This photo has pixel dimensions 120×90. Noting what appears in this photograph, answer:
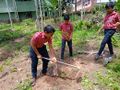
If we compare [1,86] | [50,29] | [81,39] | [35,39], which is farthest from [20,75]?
[81,39]

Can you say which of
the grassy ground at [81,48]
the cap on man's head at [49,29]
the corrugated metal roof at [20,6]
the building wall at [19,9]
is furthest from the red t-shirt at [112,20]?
the corrugated metal roof at [20,6]

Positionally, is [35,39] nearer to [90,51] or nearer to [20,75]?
[20,75]

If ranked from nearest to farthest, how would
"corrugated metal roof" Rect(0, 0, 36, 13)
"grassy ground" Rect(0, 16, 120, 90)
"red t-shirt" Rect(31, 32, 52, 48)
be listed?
"red t-shirt" Rect(31, 32, 52, 48)
"grassy ground" Rect(0, 16, 120, 90)
"corrugated metal roof" Rect(0, 0, 36, 13)

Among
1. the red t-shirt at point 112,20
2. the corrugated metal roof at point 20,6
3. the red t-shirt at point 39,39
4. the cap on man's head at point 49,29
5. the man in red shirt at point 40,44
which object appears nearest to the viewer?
the cap on man's head at point 49,29

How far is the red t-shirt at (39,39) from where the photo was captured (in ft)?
18.2

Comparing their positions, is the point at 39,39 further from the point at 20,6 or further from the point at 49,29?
the point at 20,6

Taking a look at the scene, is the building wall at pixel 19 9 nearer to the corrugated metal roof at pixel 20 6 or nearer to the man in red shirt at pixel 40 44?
the corrugated metal roof at pixel 20 6

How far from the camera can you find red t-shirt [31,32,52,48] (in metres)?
5.55

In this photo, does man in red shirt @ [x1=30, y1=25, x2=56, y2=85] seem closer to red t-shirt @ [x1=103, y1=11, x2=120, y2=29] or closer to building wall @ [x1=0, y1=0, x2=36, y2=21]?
red t-shirt @ [x1=103, y1=11, x2=120, y2=29]

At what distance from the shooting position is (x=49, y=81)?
6.09 meters

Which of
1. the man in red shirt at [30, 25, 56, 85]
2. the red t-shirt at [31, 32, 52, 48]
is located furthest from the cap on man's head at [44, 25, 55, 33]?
the red t-shirt at [31, 32, 52, 48]

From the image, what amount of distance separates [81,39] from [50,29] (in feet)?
17.4

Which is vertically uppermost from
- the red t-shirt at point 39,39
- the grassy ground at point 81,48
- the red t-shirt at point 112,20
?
the red t-shirt at point 112,20

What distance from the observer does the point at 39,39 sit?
18.3 ft
